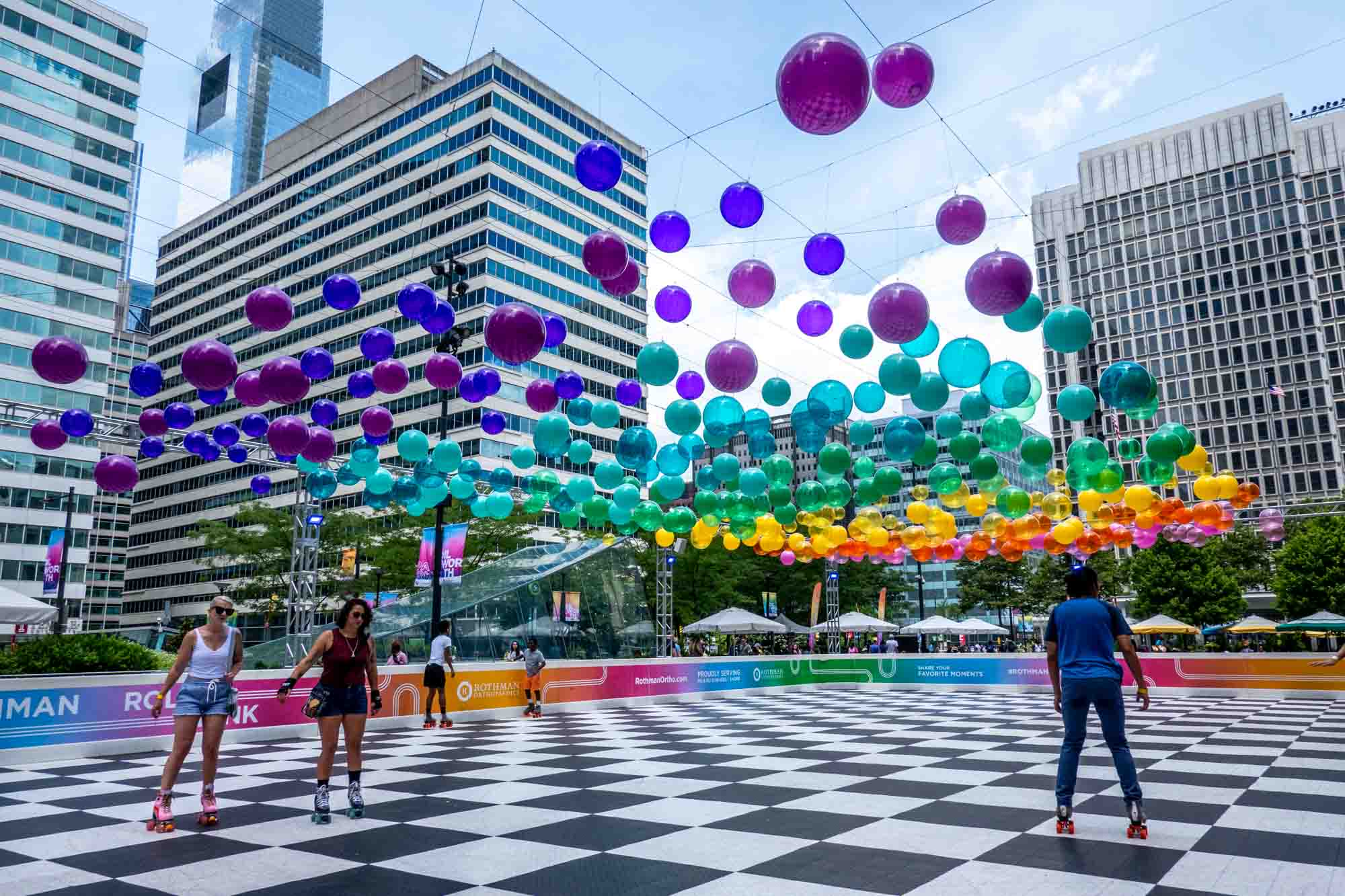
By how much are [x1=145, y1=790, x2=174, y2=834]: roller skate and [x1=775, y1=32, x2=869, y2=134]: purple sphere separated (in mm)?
7225

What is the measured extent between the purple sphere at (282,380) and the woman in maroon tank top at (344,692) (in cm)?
513

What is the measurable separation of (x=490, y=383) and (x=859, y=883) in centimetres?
1000

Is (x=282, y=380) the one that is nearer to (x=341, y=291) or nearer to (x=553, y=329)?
(x=341, y=291)

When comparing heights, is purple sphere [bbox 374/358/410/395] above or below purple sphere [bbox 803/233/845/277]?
below

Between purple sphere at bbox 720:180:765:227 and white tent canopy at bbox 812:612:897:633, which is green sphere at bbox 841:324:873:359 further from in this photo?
white tent canopy at bbox 812:612:897:633

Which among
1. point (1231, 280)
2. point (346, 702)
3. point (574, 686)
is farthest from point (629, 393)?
point (1231, 280)

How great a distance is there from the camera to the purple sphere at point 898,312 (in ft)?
31.7

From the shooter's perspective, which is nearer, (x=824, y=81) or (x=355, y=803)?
(x=355, y=803)

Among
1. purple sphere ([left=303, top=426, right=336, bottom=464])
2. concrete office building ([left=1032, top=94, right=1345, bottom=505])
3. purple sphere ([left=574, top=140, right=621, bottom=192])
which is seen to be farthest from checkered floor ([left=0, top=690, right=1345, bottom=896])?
concrete office building ([left=1032, top=94, right=1345, bottom=505])

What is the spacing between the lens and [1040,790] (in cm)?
787

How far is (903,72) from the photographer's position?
25.0ft

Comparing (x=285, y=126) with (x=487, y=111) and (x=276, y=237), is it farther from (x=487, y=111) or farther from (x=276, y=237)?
(x=487, y=111)

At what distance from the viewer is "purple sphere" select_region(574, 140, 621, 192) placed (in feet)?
30.7

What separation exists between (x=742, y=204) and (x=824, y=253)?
1.17 meters
